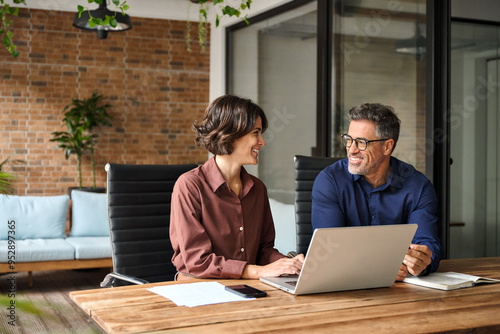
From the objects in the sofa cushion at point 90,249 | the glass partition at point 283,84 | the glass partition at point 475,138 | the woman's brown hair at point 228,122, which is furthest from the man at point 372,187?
the sofa cushion at point 90,249

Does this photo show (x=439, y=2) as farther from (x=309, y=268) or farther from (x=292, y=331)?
(x=292, y=331)

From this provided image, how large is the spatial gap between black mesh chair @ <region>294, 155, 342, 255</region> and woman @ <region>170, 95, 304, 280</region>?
0.91 ft

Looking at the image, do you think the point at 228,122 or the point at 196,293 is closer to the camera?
the point at 196,293

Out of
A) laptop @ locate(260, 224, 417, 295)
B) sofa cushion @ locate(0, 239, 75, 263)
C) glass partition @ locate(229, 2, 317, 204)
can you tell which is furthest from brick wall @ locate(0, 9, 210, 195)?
laptop @ locate(260, 224, 417, 295)

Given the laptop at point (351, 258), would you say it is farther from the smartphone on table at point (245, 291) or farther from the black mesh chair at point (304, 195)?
the black mesh chair at point (304, 195)

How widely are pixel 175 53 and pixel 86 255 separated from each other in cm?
327

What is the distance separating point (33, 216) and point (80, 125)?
173 centimetres

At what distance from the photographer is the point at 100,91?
23.1 ft

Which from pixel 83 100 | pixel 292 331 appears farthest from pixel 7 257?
pixel 292 331

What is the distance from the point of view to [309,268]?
1474 millimetres

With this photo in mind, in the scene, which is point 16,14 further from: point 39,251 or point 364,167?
point 364,167

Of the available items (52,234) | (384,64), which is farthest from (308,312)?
(52,234)

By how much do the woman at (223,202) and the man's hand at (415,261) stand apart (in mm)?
394

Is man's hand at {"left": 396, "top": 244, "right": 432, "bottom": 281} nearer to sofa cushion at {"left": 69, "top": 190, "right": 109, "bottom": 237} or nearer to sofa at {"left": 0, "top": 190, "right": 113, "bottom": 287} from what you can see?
sofa at {"left": 0, "top": 190, "right": 113, "bottom": 287}
